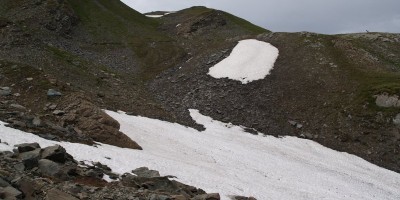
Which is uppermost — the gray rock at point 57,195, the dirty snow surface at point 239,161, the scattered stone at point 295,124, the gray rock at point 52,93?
the gray rock at point 52,93

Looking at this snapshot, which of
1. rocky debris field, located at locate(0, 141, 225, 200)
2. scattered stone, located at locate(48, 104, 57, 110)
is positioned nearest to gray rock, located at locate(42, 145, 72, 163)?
rocky debris field, located at locate(0, 141, 225, 200)

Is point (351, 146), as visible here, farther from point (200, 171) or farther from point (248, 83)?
point (200, 171)

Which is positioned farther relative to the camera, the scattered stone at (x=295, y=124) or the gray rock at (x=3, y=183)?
the scattered stone at (x=295, y=124)

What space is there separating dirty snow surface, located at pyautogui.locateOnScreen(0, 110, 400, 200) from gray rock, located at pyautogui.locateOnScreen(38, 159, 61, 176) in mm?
2508

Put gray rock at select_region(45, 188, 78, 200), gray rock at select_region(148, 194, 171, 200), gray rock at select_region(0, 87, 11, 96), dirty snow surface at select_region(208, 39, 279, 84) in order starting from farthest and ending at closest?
dirty snow surface at select_region(208, 39, 279, 84) → gray rock at select_region(0, 87, 11, 96) → gray rock at select_region(148, 194, 171, 200) → gray rock at select_region(45, 188, 78, 200)

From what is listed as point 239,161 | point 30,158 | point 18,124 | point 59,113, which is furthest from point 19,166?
point 239,161

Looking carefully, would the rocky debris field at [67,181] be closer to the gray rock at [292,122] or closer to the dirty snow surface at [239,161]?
the dirty snow surface at [239,161]

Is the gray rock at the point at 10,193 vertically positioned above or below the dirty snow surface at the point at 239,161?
above

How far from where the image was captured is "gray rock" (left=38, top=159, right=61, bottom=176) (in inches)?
651

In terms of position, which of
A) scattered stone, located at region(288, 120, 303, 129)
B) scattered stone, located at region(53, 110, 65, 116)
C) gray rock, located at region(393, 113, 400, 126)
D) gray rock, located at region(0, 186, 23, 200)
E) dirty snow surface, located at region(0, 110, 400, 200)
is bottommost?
dirty snow surface, located at region(0, 110, 400, 200)

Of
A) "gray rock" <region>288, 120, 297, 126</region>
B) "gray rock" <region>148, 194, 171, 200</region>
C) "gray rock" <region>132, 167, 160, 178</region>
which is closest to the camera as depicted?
"gray rock" <region>148, 194, 171, 200</region>

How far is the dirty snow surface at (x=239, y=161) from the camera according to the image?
2322 centimetres

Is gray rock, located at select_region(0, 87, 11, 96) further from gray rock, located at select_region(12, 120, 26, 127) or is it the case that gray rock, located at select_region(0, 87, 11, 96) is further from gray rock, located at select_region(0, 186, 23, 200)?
gray rock, located at select_region(0, 186, 23, 200)

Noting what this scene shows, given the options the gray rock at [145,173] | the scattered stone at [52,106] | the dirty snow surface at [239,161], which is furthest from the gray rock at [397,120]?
the scattered stone at [52,106]
